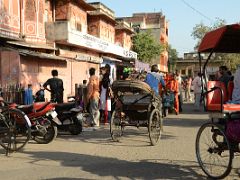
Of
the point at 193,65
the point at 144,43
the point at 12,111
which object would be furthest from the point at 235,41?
the point at 193,65

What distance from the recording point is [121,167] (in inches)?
284

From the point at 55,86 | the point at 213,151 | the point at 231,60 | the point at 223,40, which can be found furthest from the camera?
the point at 231,60

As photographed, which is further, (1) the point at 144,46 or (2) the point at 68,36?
(1) the point at 144,46

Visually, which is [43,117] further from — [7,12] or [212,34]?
[7,12]

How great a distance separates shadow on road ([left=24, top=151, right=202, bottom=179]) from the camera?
6.61 m

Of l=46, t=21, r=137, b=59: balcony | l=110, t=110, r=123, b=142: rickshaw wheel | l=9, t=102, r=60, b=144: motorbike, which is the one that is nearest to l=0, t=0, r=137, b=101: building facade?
l=46, t=21, r=137, b=59: balcony

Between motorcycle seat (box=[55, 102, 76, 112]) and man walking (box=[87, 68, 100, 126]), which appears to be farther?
Answer: man walking (box=[87, 68, 100, 126])

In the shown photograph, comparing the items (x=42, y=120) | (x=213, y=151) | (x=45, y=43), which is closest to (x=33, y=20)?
(x=45, y=43)

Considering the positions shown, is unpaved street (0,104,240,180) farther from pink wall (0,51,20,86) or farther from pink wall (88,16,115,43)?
pink wall (88,16,115,43)

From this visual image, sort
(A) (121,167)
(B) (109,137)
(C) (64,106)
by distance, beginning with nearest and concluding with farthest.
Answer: (A) (121,167) < (B) (109,137) < (C) (64,106)

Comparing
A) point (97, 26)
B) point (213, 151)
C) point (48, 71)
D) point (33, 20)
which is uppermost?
point (97, 26)

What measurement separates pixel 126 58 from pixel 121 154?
35427 mm

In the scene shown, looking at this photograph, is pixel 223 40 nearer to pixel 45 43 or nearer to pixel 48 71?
pixel 48 71

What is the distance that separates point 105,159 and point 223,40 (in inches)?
117
